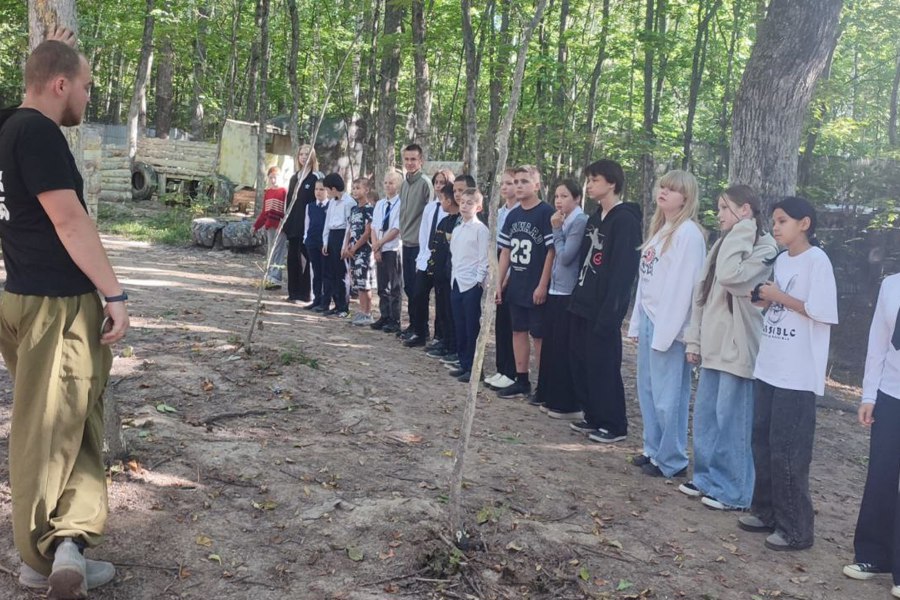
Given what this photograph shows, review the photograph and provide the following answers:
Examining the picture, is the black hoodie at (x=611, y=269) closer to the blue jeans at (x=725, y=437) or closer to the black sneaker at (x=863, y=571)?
the blue jeans at (x=725, y=437)

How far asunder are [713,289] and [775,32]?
13.2 ft

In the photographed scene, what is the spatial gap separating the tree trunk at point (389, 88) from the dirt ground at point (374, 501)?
9.05m

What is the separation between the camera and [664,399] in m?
5.29

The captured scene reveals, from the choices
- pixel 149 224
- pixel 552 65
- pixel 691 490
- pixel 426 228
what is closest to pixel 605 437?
pixel 691 490

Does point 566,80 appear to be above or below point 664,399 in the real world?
above

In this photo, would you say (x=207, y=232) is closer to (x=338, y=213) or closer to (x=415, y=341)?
(x=338, y=213)

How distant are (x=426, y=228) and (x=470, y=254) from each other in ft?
3.89

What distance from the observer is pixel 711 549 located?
4230mm

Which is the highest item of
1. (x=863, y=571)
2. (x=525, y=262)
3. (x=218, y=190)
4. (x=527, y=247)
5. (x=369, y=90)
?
(x=369, y=90)

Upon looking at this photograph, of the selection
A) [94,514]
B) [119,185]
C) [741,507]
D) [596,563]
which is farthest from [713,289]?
[119,185]

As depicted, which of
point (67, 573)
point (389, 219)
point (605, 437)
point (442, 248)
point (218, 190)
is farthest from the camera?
point (218, 190)

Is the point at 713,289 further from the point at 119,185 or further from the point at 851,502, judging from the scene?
the point at 119,185

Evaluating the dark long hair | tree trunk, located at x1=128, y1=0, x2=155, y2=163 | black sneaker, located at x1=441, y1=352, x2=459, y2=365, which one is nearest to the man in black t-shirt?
the dark long hair

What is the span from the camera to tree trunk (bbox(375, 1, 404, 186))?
51.2 feet
